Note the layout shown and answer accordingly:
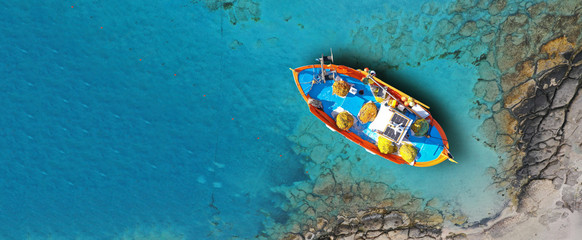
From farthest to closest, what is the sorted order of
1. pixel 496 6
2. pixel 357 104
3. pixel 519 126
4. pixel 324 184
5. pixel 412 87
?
pixel 324 184 → pixel 519 126 → pixel 412 87 → pixel 496 6 → pixel 357 104

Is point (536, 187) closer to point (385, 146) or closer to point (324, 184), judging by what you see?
point (385, 146)

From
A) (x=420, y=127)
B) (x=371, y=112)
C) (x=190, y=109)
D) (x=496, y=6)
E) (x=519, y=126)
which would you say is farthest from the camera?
(x=190, y=109)

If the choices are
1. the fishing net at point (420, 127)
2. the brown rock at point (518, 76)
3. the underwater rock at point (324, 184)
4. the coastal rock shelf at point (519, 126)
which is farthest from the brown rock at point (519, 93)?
the underwater rock at point (324, 184)

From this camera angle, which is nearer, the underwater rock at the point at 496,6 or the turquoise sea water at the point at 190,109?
the underwater rock at the point at 496,6

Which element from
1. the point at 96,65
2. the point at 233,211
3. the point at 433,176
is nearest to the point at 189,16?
the point at 96,65

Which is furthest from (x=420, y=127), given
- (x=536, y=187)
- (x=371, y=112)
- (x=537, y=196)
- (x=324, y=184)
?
(x=537, y=196)

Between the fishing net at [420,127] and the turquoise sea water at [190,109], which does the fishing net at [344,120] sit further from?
the fishing net at [420,127]
